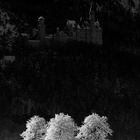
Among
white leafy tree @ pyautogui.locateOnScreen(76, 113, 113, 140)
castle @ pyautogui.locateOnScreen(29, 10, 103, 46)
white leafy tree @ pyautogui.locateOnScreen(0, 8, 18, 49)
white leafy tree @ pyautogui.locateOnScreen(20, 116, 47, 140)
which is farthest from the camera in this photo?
castle @ pyautogui.locateOnScreen(29, 10, 103, 46)

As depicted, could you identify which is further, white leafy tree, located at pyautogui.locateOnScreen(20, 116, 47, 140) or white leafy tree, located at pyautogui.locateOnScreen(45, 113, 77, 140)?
white leafy tree, located at pyautogui.locateOnScreen(20, 116, 47, 140)

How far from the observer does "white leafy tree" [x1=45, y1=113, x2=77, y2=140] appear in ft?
57.6

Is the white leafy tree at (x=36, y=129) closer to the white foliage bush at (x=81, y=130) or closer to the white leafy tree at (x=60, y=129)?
the white foliage bush at (x=81, y=130)

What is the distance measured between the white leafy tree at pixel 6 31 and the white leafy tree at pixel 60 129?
27.9m

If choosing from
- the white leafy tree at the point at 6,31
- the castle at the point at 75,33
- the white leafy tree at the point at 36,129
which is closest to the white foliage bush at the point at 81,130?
the white leafy tree at the point at 36,129

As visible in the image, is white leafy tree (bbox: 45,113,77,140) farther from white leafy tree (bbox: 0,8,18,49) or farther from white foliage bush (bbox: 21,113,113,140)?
white leafy tree (bbox: 0,8,18,49)

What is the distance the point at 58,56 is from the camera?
45.4m

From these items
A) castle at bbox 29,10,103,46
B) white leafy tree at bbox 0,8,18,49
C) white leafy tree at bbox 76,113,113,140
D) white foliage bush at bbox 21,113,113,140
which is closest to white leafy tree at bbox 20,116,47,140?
white foliage bush at bbox 21,113,113,140

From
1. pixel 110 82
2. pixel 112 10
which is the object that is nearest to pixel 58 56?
pixel 110 82

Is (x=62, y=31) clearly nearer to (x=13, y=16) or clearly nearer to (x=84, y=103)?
(x=13, y=16)

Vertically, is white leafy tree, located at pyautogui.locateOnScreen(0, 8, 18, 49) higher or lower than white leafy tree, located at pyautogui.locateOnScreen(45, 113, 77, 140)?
higher

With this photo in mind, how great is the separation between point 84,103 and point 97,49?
1092 centimetres

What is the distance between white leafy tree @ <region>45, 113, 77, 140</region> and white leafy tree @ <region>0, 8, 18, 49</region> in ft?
91.5

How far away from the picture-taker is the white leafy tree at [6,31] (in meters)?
45.4
